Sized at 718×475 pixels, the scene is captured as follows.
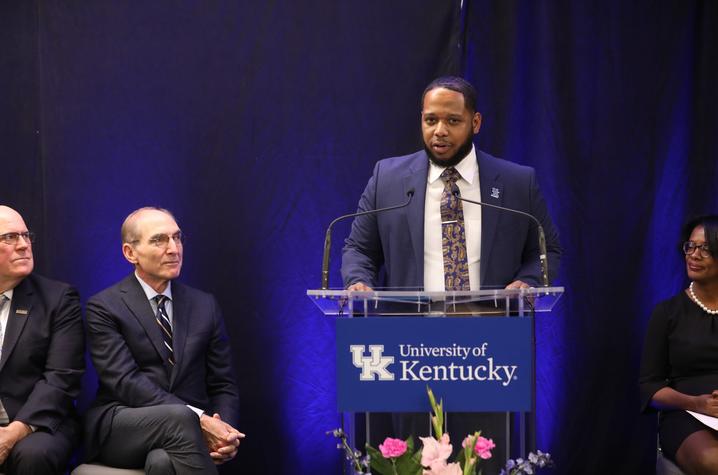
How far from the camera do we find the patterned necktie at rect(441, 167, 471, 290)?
347cm

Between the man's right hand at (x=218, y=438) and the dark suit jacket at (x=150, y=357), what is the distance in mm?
148

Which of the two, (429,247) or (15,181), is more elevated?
(15,181)

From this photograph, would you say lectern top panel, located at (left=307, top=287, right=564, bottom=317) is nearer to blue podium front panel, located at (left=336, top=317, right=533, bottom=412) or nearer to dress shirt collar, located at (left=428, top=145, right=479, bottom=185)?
blue podium front panel, located at (left=336, top=317, right=533, bottom=412)

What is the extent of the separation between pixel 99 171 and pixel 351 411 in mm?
2348

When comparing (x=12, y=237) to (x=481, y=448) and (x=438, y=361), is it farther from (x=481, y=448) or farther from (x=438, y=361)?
(x=481, y=448)

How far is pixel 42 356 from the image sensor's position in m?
3.90

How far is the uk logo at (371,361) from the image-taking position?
2.78m

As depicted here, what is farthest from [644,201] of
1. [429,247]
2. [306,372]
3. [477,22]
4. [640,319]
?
[306,372]

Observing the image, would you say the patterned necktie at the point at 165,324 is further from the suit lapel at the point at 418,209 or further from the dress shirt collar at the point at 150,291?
the suit lapel at the point at 418,209

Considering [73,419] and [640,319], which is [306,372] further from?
[640,319]

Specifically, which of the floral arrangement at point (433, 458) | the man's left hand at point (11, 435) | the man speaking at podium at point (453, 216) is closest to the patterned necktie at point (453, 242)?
the man speaking at podium at point (453, 216)

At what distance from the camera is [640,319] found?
15.3 ft

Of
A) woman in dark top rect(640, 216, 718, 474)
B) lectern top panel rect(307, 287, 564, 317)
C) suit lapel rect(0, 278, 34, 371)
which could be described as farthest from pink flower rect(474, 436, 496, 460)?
suit lapel rect(0, 278, 34, 371)

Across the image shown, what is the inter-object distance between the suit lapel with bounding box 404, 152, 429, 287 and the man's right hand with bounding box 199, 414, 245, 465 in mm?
988
